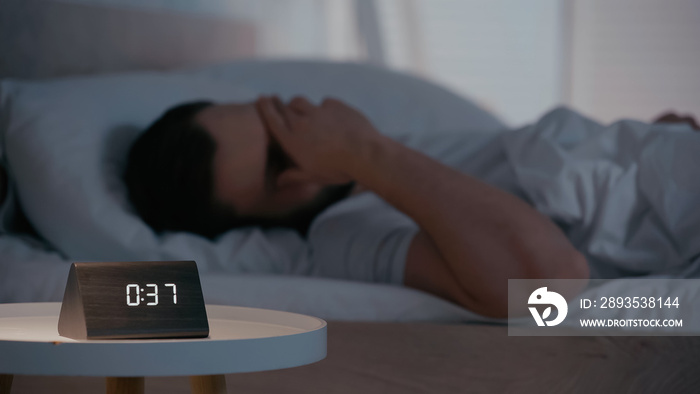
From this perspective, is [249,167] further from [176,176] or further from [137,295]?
[137,295]

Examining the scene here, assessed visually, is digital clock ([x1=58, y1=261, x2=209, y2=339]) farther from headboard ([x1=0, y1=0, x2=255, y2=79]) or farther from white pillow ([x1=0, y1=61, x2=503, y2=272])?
headboard ([x1=0, y1=0, x2=255, y2=79])

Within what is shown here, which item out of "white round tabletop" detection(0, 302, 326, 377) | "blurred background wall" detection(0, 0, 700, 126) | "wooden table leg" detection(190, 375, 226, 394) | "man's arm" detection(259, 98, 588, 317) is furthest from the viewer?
"blurred background wall" detection(0, 0, 700, 126)

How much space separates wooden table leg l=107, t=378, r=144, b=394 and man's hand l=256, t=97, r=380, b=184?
610 millimetres

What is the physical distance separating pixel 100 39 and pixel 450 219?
1.18m

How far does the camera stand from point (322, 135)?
3.94ft

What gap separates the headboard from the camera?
62.5 inches

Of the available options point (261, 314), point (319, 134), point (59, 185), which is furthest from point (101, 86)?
point (261, 314)

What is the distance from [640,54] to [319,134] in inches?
86.8

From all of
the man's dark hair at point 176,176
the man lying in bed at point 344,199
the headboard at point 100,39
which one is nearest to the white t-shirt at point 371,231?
the man lying in bed at point 344,199

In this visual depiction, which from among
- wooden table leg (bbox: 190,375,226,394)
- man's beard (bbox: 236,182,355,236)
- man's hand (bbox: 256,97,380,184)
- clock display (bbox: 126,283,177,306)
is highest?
clock display (bbox: 126,283,177,306)

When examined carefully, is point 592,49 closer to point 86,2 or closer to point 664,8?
point 664,8

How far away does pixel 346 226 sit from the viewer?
50.5 inches

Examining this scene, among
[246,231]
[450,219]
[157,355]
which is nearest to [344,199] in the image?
[246,231]

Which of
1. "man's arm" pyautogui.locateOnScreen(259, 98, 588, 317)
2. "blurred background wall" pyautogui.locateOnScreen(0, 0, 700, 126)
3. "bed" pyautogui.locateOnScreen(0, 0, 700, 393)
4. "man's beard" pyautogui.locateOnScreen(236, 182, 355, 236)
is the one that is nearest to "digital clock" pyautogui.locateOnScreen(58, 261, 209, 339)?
"bed" pyautogui.locateOnScreen(0, 0, 700, 393)
